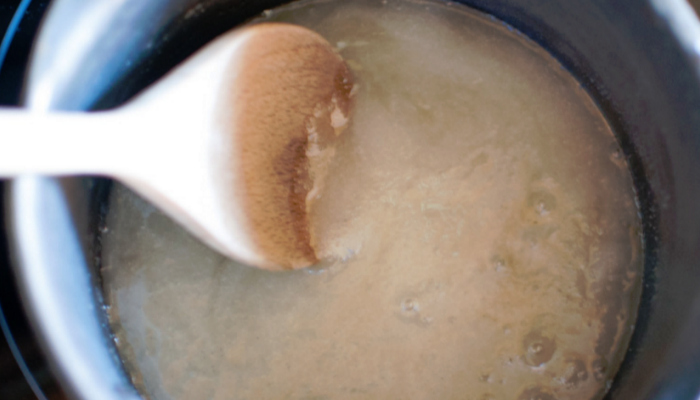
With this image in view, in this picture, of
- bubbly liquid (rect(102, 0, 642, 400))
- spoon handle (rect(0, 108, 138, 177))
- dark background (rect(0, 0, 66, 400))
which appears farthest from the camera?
bubbly liquid (rect(102, 0, 642, 400))

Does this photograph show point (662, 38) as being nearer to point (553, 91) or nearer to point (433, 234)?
point (553, 91)

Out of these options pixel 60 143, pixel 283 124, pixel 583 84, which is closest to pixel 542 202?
pixel 583 84

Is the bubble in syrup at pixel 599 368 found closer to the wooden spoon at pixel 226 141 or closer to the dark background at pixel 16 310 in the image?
→ the wooden spoon at pixel 226 141

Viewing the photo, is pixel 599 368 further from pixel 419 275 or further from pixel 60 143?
pixel 60 143

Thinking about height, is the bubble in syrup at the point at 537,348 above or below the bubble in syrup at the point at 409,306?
below

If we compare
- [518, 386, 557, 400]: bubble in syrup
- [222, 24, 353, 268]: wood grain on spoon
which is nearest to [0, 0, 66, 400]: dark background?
[222, 24, 353, 268]: wood grain on spoon

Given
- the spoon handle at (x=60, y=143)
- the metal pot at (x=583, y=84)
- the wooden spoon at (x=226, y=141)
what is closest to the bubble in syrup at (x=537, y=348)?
the metal pot at (x=583, y=84)

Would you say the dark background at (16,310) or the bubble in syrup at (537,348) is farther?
the bubble in syrup at (537,348)

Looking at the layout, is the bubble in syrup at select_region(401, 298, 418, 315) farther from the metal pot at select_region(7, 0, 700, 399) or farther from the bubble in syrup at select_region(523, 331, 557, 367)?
the metal pot at select_region(7, 0, 700, 399)
